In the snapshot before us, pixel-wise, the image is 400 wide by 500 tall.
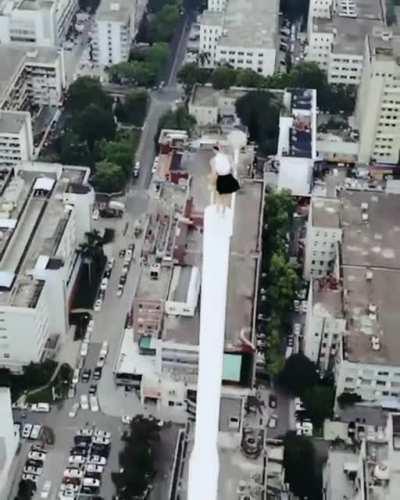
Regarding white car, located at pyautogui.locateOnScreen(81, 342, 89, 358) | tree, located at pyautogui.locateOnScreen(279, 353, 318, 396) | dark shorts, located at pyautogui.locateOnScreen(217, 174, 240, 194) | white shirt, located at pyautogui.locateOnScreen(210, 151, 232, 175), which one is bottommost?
tree, located at pyautogui.locateOnScreen(279, 353, 318, 396)

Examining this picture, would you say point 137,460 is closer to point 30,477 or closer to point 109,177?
point 30,477

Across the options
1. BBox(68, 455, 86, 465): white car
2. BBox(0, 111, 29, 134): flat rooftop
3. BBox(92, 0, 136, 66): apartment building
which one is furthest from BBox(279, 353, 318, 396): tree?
BBox(92, 0, 136, 66): apartment building

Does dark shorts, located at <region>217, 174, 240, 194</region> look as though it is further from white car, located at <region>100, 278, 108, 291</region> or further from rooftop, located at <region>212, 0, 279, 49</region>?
rooftop, located at <region>212, 0, 279, 49</region>

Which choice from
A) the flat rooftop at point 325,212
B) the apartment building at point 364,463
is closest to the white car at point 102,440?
the apartment building at point 364,463

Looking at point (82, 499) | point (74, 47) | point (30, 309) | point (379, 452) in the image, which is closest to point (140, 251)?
point (30, 309)

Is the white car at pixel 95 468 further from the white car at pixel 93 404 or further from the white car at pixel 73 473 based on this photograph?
the white car at pixel 93 404

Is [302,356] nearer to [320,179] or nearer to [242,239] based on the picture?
[242,239]

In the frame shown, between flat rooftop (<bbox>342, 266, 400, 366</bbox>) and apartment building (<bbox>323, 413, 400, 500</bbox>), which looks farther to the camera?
flat rooftop (<bbox>342, 266, 400, 366</bbox>)
